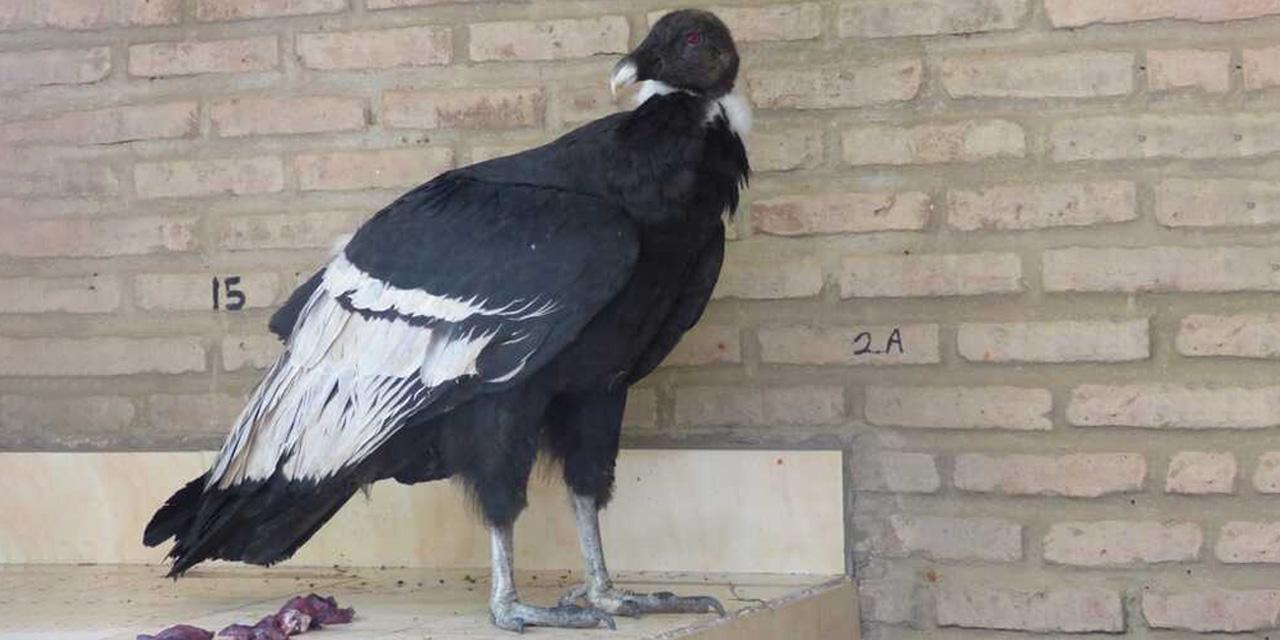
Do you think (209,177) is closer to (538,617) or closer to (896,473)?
(538,617)

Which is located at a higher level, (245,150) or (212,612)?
(245,150)

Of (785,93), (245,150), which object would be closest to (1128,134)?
(785,93)

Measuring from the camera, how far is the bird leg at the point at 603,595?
295 centimetres

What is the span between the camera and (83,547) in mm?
3730

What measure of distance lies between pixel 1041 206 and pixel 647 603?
3.29 ft

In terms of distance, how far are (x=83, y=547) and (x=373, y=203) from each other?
944mm

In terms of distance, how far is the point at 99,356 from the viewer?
3.76 meters

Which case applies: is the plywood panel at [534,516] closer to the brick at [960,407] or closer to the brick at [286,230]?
the brick at [960,407]

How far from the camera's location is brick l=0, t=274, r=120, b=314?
148 inches

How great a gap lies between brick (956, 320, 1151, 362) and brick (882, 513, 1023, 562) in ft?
0.98

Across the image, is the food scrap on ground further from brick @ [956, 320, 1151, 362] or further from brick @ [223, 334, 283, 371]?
brick @ [956, 320, 1151, 362]

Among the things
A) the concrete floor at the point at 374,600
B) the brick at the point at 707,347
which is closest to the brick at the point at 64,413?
the concrete floor at the point at 374,600

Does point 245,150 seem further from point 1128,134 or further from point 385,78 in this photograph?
point 1128,134

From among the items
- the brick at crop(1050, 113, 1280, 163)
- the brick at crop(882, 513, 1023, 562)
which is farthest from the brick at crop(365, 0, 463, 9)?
the brick at crop(882, 513, 1023, 562)
